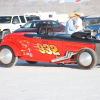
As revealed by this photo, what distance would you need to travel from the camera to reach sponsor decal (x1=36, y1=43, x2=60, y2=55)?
982 cm

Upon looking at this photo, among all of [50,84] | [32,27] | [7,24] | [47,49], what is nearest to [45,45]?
[47,49]

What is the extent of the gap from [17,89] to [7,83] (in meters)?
0.77

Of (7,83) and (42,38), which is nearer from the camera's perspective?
(7,83)

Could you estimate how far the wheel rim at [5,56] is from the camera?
10117 millimetres

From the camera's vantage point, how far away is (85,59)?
30.3ft

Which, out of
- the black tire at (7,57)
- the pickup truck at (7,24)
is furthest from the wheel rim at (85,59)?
the pickup truck at (7,24)

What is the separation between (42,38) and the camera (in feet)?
32.8

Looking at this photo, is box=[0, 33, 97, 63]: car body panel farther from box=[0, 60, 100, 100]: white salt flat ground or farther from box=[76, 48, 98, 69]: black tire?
box=[0, 60, 100, 100]: white salt flat ground

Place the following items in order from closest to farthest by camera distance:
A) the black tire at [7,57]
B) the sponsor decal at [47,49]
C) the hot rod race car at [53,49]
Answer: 1. the hot rod race car at [53,49]
2. the sponsor decal at [47,49]
3. the black tire at [7,57]

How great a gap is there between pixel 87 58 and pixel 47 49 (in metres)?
1.29

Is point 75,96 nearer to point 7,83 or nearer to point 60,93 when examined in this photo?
point 60,93

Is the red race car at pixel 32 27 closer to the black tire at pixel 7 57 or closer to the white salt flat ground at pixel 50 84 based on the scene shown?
the black tire at pixel 7 57

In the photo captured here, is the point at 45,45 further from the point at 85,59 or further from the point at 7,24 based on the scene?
the point at 7,24

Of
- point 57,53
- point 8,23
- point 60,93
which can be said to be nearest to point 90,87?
point 60,93
